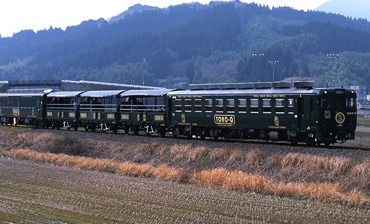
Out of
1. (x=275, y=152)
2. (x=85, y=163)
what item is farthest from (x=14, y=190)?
(x=275, y=152)

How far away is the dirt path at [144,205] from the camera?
71.1 ft

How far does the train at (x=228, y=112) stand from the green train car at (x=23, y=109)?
13.4ft

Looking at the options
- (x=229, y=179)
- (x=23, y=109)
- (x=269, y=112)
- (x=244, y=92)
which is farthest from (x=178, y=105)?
(x=23, y=109)

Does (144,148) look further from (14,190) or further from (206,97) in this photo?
(14,190)

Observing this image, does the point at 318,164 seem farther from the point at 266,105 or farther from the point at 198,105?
the point at 198,105

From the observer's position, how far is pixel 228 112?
43.3 metres

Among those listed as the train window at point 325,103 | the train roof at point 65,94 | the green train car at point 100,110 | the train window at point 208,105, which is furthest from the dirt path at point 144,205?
the train roof at point 65,94

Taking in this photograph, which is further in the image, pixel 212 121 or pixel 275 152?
pixel 212 121

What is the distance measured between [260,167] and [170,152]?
341 inches

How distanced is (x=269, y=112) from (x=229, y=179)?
10711 mm

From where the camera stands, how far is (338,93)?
38.4 metres

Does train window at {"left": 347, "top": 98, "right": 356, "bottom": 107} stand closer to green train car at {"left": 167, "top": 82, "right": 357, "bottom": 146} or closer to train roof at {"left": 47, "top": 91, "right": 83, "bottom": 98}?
green train car at {"left": 167, "top": 82, "right": 357, "bottom": 146}

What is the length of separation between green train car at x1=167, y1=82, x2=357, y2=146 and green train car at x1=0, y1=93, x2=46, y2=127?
80.3ft

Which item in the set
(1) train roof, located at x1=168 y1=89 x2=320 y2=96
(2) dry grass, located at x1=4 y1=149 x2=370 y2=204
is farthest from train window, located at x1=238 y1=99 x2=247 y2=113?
(2) dry grass, located at x1=4 y1=149 x2=370 y2=204
